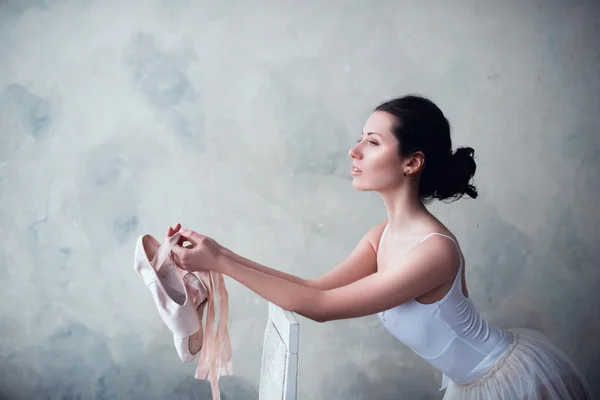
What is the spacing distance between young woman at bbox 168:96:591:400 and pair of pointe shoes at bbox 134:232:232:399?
0.18ft

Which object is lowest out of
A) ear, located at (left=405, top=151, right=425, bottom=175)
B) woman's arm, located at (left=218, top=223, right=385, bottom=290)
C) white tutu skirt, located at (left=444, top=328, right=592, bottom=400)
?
white tutu skirt, located at (left=444, top=328, right=592, bottom=400)

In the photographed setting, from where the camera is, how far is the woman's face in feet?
5.25

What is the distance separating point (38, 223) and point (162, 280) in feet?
3.82

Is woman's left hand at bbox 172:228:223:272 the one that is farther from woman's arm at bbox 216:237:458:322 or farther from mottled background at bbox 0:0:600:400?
mottled background at bbox 0:0:600:400

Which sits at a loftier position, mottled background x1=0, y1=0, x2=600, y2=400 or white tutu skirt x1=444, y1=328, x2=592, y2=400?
mottled background x1=0, y1=0, x2=600, y2=400

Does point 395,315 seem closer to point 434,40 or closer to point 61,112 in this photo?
point 434,40

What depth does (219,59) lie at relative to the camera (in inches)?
93.3

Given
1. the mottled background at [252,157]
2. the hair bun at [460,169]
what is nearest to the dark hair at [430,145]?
the hair bun at [460,169]

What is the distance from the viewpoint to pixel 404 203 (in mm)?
1657

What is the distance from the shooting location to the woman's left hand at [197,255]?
1405mm

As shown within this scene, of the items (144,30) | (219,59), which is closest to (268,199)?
(219,59)

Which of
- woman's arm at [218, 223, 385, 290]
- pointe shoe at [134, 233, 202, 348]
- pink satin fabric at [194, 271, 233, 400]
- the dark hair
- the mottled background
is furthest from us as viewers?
the mottled background

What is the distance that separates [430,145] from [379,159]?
0.15 metres

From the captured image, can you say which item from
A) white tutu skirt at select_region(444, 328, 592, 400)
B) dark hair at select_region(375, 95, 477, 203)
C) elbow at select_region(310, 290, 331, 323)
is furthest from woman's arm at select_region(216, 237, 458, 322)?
white tutu skirt at select_region(444, 328, 592, 400)
